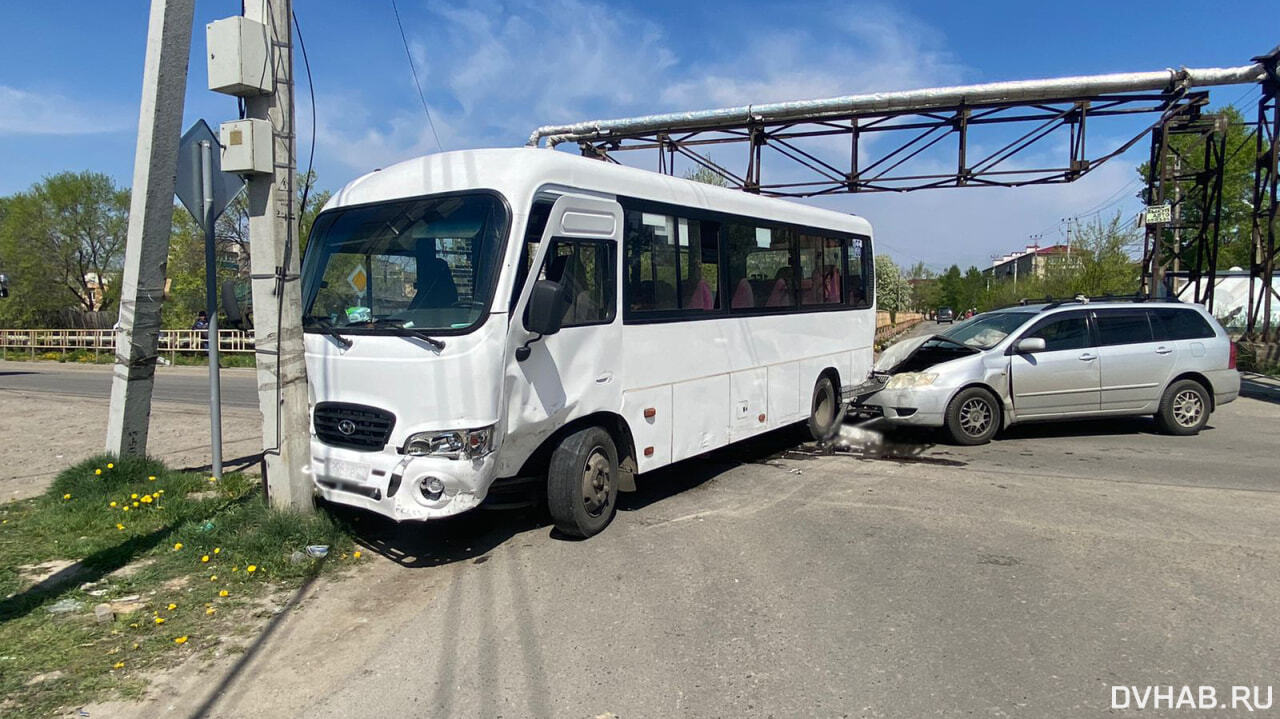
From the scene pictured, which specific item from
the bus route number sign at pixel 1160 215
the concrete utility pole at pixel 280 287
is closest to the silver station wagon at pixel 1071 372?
the concrete utility pole at pixel 280 287

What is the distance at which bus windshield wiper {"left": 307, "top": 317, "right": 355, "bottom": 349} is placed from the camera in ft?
17.8

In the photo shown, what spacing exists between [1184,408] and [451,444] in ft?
31.9

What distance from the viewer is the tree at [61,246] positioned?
133 ft

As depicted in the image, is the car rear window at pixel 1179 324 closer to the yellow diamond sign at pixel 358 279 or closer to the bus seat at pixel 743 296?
the bus seat at pixel 743 296

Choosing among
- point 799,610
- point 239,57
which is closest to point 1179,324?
point 799,610

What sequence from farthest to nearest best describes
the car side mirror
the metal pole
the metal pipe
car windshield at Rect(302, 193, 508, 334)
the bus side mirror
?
the metal pipe, the car side mirror, the metal pole, car windshield at Rect(302, 193, 508, 334), the bus side mirror

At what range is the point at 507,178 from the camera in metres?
5.37

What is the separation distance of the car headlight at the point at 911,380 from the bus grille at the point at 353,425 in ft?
22.1

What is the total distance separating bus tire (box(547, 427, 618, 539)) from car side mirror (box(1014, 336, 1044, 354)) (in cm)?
599

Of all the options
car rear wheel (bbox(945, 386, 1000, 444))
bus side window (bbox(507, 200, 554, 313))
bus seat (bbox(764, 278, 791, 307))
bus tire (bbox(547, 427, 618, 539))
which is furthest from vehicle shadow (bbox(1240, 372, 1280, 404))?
bus side window (bbox(507, 200, 554, 313))

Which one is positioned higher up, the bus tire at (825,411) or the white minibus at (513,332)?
the white minibus at (513,332)

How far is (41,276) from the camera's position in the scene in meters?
41.0

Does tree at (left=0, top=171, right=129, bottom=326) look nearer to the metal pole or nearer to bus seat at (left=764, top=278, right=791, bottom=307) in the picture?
the metal pole

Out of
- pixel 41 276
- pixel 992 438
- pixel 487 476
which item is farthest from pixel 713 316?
pixel 41 276
